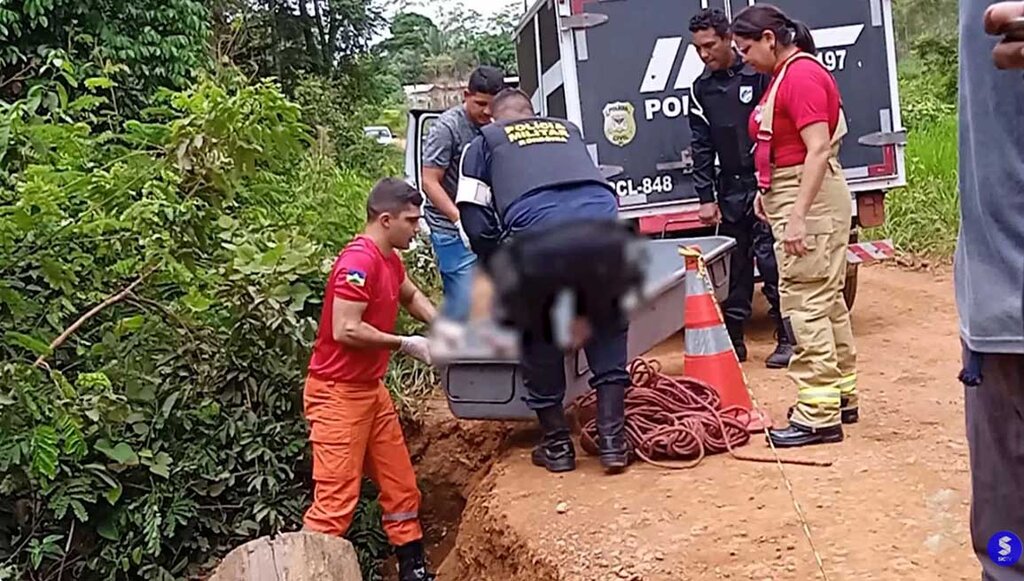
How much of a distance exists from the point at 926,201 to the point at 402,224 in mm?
3534

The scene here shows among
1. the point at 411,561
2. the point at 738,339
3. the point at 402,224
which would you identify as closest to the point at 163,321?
the point at 411,561

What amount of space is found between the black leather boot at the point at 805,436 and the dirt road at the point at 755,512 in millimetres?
44

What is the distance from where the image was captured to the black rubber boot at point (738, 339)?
4.22 m

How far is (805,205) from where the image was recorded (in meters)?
3.08

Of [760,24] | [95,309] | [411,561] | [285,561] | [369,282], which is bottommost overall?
[411,561]

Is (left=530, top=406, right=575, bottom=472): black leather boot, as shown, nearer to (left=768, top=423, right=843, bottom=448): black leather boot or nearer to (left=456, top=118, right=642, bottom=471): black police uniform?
(left=768, top=423, right=843, bottom=448): black leather boot

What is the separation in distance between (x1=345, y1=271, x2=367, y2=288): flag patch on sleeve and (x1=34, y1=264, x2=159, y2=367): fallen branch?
191 centimetres

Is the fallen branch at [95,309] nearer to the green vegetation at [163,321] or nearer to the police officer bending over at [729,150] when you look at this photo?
the green vegetation at [163,321]

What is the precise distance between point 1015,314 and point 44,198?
3031mm

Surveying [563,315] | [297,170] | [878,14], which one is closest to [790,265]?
[297,170]

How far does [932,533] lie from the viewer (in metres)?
2.81

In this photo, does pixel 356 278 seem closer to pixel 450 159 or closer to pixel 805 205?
pixel 450 159

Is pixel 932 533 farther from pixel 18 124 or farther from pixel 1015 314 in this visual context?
pixel 18 124

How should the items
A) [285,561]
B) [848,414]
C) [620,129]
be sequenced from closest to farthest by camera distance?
[620,129] < [285,561] < [848,414]
